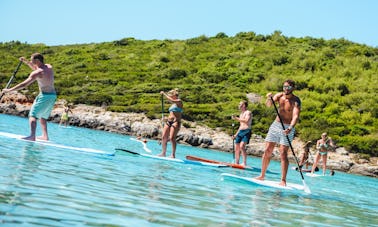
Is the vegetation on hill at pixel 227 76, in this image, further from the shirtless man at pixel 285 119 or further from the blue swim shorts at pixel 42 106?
the blue swim shorts at pixel 42 106

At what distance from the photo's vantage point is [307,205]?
8.10m

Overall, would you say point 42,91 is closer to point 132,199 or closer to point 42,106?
point 42,106

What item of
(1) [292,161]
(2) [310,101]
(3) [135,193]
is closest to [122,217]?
(3) [135,193]

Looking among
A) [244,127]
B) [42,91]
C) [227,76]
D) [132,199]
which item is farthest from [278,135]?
[227,76]

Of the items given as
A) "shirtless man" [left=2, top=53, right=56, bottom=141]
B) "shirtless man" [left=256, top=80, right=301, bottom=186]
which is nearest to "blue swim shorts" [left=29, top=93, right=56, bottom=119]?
"shirtless man" [left=2, top=53, right=56, bottom=141]

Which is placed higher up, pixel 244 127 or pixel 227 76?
pixel 227 76

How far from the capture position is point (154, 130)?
115 ft

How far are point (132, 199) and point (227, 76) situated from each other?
52.2 meters

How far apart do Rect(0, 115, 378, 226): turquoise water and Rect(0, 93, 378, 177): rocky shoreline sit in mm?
21701

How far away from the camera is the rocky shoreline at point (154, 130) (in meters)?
30.0

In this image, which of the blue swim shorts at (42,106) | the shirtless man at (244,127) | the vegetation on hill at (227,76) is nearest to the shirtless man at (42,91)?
the blue swim shorts at (42,106)

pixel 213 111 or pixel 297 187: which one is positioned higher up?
pixel 213 111

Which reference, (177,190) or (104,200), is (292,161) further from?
(104,200)

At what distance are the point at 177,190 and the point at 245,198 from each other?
3.41 feet
